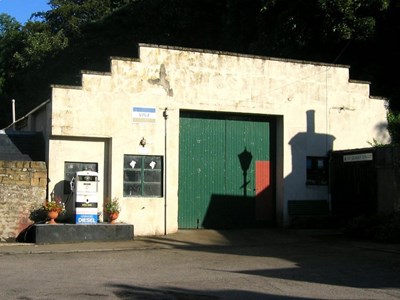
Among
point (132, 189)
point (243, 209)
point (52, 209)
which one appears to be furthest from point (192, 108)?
point (52, 209)

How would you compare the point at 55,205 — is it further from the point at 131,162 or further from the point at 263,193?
the point at 263,193

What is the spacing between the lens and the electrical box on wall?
14875mm

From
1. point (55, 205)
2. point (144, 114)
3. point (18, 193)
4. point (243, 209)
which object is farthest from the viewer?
point (243, 209)

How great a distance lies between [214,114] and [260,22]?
827cm

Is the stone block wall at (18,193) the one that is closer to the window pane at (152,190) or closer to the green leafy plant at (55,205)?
the green leafy plant at (55,205)

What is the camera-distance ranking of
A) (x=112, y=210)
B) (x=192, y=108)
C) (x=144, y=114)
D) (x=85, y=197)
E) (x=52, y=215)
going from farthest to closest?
(x=192, y=108)
(x=144, y=114)
(x=112, y=210)
(x=85, y=197)
(x=52, y=215)

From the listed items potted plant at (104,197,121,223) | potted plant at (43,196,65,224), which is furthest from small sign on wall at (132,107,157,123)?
potted plant at (43,196,65,224)

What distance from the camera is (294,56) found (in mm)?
23531

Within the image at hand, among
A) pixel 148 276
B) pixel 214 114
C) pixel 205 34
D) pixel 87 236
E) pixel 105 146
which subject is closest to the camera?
pixel 148 276

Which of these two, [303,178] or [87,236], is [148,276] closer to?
[87,236]

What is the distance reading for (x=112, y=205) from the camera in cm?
1548

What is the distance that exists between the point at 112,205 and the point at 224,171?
4021 millimetres

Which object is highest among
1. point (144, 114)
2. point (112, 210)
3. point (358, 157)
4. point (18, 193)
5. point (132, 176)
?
point (144, 114)

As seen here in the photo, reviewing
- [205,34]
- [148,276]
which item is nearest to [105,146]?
[148,276]
